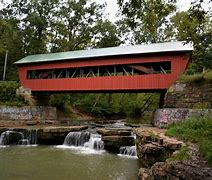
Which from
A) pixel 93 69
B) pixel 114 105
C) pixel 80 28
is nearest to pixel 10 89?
pixel 93 69

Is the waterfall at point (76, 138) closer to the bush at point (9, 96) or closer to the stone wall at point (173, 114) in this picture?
the stone wall at point (173, 114)

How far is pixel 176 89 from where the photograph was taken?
19078 mm

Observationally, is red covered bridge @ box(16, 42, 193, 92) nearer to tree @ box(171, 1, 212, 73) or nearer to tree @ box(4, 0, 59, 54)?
tree @ box(171, 1, 212, 73)

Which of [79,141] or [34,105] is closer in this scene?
[79,141]

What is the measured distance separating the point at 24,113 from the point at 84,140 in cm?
928

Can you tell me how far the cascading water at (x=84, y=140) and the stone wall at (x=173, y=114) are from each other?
4.08 meters

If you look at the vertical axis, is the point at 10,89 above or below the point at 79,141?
above

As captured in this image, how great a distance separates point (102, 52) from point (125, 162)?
40.8ft

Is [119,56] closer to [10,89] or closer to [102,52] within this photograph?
[102,52]

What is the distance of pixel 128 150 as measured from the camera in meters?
14.9

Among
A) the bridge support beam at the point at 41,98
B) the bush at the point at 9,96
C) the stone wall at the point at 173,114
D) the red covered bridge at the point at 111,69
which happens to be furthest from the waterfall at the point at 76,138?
the bridge support beam at the point at 41,98

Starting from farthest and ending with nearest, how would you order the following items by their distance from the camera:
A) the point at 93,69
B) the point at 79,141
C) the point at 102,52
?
1. the point at 93,69
2. the point at 102,52
3. the point at 79,141

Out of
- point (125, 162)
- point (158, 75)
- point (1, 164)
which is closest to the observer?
point (1, 164)

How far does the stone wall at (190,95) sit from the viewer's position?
1758cm
